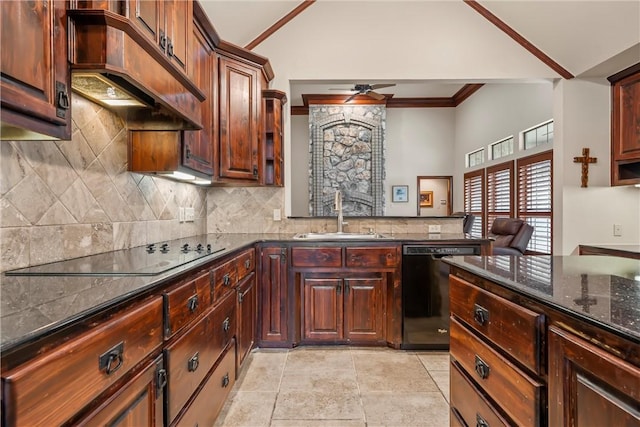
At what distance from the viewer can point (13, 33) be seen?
2.72 ft

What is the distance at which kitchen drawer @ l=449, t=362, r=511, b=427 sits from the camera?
1103 millimetres

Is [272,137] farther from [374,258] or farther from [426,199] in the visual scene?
[426,199]

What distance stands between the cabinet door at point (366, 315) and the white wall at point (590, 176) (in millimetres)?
2111

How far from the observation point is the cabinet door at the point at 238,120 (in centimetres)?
261

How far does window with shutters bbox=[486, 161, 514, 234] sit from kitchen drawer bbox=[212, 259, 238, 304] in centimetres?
475

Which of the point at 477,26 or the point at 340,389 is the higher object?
the point at 477,26

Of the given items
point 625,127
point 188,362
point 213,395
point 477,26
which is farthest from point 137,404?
point 625,127

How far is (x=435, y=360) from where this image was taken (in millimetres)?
2654

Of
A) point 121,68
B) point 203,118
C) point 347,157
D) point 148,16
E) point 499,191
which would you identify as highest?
point 347,157

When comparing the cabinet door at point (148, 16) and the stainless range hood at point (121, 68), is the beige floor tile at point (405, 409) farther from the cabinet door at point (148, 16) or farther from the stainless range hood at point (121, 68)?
the cabinet door at point (148, 16)

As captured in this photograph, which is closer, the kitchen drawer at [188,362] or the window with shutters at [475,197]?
the kitchen drawer at [188,362]

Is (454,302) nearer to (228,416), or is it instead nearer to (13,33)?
(228,416)

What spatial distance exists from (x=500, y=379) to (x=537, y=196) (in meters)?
4.33

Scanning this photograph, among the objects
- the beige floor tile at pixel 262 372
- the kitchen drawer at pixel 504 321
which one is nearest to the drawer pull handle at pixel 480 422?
the kitchen drawer at pixel 504 321
